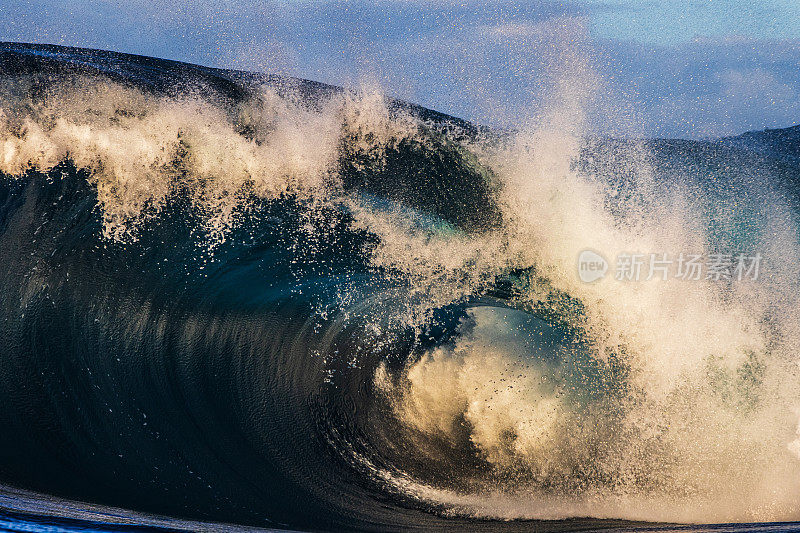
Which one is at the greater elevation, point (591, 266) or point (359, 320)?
point (591, 266)

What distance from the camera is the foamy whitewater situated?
278 centimetres

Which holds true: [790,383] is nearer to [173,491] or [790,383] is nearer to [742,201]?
[742,201]

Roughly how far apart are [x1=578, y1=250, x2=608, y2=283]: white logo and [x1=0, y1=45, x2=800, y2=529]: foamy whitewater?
53 mm

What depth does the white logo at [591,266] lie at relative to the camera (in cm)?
347

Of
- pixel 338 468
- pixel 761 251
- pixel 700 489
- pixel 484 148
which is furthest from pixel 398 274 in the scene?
pixel 761 251

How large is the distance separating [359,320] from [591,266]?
1510 millimetres

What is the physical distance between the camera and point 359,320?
3.28 meters

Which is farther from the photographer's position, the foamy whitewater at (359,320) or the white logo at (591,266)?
the white logo at (591,266)

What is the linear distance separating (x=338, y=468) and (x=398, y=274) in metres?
1.21

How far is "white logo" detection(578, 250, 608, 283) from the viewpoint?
3.47m

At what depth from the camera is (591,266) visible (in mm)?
3549

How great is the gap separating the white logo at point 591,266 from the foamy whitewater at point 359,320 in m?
0.05

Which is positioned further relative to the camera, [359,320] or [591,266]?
[591,266]

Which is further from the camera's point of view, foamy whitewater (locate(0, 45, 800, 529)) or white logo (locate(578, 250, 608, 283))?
white logo (locate(578, 250, 608, 283))
